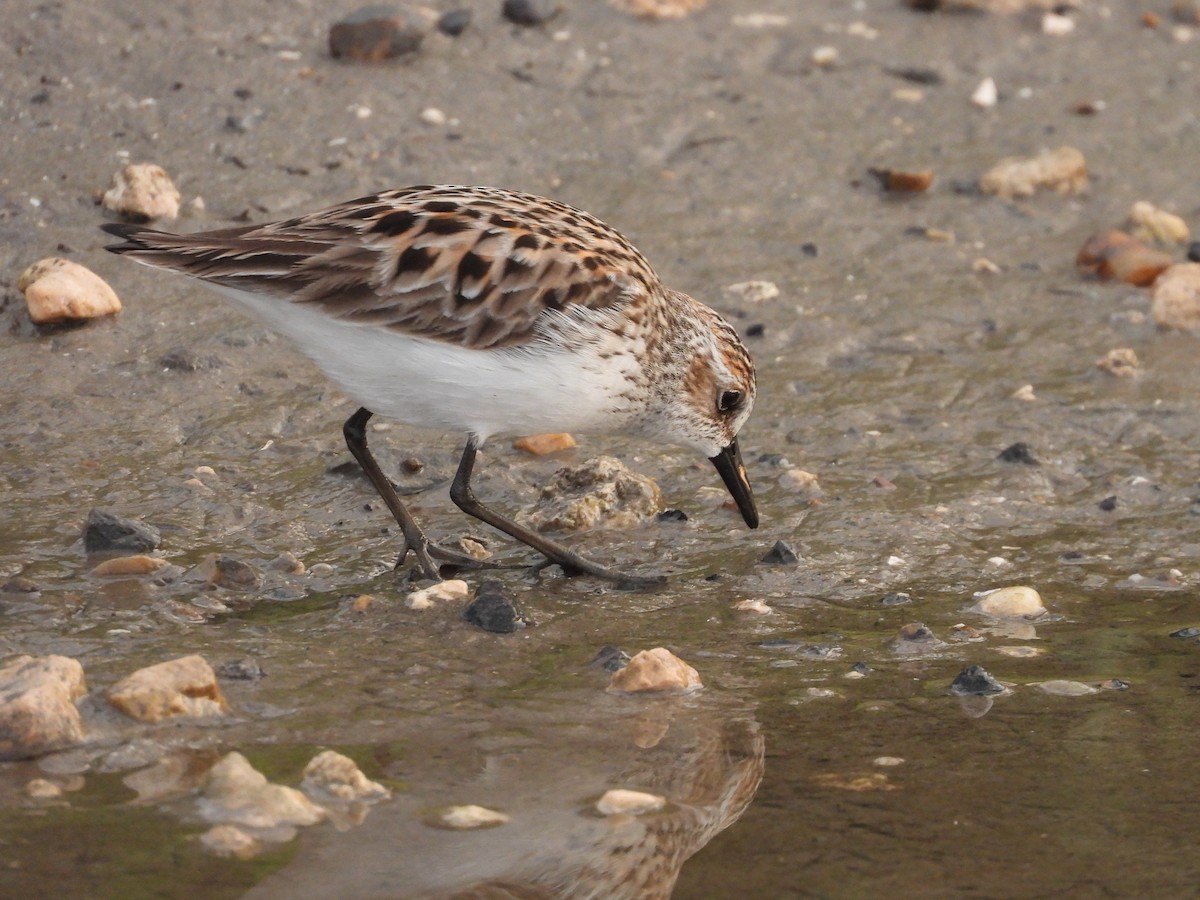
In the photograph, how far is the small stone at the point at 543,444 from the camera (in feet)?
26.6

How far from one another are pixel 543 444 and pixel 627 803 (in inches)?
134

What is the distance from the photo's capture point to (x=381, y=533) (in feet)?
23.9

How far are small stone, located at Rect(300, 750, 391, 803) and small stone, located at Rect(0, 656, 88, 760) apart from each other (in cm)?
78

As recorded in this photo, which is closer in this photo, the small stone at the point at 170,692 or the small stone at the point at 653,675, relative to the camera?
the small stone at the point at 170,692

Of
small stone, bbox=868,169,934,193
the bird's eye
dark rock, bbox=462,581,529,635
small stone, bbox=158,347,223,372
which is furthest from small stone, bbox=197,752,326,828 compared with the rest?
small stone, bbox=868,169,934,193

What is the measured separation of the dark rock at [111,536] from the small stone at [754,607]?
7.99ft

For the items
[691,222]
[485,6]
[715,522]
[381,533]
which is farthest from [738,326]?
[485,6]

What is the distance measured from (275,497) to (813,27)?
6941 mm

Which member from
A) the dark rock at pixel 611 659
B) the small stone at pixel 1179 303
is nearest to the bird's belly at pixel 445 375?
the dark rock at pixel 611 659

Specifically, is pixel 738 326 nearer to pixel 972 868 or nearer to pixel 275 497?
pixel 275 497

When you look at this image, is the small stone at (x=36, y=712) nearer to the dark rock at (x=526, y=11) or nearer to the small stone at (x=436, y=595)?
the small stone at (x=436, y=595)

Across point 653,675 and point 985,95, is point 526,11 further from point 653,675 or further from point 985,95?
point 653,675

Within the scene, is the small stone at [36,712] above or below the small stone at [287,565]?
above

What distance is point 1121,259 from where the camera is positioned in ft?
32.8
